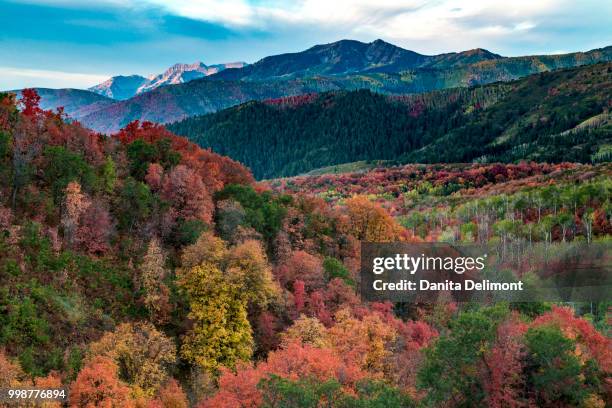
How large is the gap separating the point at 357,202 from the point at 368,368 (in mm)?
59046

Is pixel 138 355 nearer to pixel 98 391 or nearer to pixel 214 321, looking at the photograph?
pixel 98 391

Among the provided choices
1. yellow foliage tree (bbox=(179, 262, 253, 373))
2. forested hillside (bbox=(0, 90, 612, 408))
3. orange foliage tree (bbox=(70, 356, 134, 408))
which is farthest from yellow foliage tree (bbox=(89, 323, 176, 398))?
yellow foliage tree (bbox=(179, 262, 253, 373))

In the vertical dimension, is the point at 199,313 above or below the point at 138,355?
above

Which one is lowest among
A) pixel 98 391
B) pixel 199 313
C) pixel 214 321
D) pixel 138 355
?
pixel 214 321


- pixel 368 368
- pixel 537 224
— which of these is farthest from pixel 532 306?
pixel 537 224

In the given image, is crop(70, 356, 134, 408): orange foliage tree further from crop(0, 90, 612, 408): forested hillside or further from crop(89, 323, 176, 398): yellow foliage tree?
crop(89, 323, 176, 398): yellow foliage tree

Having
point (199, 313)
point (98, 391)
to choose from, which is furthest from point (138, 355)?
point (199, 313)

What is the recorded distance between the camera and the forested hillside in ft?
148

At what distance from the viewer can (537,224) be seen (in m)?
197

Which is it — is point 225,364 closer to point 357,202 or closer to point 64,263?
point 64,263

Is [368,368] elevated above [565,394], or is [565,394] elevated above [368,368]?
[565,394]

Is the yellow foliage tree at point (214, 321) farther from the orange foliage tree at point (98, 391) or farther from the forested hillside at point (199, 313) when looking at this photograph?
the orange foliage tree at point (98, 391)

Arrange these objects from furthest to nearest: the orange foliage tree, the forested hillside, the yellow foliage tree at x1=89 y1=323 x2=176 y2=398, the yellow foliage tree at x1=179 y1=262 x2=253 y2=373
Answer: the yellow foliage tree at x1=179 y1=262 x2=253 y2=373 < the yellow foliage tree at x1=89 y1=323 x2=176 y2=398 < the orange foliage tree < the forested hillside

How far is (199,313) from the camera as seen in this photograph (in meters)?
65.8
